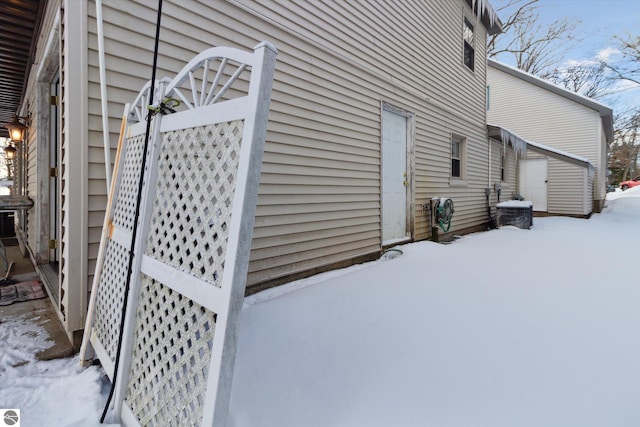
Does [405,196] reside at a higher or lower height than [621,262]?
higher

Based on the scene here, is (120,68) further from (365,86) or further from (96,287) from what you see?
(365,86)

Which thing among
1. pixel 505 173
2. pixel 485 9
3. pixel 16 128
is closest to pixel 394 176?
pixel 16 128

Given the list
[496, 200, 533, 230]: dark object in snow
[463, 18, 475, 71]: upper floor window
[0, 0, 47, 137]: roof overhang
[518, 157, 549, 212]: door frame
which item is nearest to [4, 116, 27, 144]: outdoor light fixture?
[0, 0, 47, 137]: roof overhang

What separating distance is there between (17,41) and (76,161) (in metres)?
3.01

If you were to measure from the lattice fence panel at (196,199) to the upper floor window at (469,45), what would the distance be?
7835 mm

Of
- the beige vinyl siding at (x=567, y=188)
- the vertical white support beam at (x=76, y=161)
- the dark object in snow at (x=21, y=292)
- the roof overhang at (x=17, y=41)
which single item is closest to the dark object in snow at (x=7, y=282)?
the dark object in snow at (x=21, y=292)

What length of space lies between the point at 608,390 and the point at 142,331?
2139 millimetres

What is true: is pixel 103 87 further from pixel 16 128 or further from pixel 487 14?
pixel 487 14

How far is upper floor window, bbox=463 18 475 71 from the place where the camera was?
23.9 feet

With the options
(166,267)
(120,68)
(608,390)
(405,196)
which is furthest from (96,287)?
(405,196)

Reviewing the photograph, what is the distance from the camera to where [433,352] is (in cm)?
185

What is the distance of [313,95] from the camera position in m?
3.57

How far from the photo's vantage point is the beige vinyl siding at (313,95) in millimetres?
2252

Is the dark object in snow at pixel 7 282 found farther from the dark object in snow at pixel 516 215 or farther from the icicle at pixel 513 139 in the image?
the icicle at pixel 513 139
